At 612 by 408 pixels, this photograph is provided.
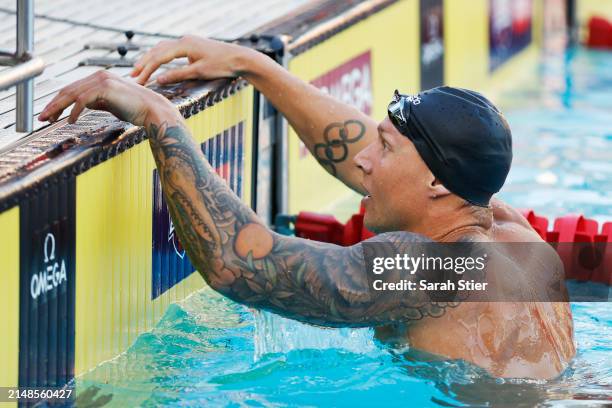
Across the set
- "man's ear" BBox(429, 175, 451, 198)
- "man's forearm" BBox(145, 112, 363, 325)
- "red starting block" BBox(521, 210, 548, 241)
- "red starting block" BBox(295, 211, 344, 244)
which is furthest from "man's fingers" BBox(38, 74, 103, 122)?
"red starting block" BBox(521, 210, 548, 241)

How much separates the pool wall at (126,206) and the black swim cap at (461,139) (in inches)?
32.2

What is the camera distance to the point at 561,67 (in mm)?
9328

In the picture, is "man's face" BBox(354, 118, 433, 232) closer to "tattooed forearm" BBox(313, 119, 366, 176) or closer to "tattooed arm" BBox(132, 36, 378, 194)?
"tattooed arm" BBox(132, 36, 378, 194)

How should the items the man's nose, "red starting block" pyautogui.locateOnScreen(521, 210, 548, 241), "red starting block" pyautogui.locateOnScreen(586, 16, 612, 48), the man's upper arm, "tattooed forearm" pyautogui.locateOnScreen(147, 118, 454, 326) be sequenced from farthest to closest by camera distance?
"red starting block" pyautogui.locateOnScreen(586, 16, 612, 48) → "red starting block" pyautogui.locateOnScreen(521, 210, 548, 241) → the man's upper arm → the man's nose → "tattooed forearm" pyautogui.locateOnScreen(147, 118, 454, 326)

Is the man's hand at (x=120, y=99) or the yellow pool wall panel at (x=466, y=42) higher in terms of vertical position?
the yellow pool wall panel at (x=466, y=42)

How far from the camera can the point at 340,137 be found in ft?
13.5

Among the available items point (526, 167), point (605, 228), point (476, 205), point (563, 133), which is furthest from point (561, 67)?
point (476, 205)

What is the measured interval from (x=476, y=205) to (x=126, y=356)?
108cm

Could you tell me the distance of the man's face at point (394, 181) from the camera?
10.7 feet

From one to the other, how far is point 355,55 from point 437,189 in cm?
274

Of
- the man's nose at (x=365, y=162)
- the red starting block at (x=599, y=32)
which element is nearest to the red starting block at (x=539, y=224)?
the man's nose at (x=365, y=162)

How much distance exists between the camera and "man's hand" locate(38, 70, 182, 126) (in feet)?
10.4

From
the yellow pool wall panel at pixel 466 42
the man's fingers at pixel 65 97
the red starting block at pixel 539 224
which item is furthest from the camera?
the yellow pool wall panel at pixel 466 42

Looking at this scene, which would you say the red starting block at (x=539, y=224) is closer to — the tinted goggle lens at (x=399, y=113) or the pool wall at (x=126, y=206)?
the pool wall at (x=126, y=206)
